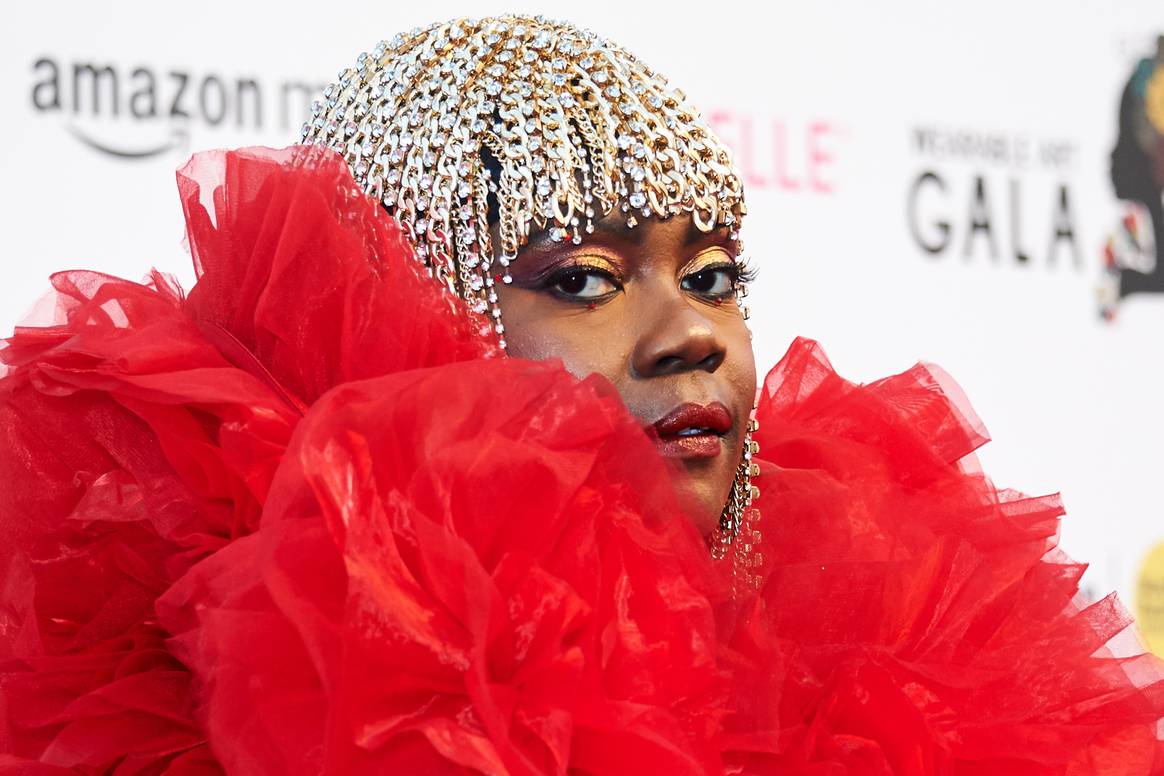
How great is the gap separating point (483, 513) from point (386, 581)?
0.07 m

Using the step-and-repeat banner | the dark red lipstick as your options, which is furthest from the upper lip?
the step-and-repeat banner

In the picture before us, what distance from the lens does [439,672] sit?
0.81 m

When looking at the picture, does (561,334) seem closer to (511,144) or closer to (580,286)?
(580,286)

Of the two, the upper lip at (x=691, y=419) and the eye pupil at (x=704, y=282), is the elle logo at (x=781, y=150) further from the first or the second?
the upper lip at (x=691, y=419)

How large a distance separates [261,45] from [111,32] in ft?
0.59

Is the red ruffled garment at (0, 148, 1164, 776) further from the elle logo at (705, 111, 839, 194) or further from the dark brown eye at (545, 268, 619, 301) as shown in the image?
the elle logo at (705, 111, 839, 194)

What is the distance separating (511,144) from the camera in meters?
1.14

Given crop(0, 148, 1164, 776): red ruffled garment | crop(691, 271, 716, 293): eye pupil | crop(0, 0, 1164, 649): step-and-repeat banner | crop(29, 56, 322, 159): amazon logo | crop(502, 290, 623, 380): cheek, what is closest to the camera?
crop(0, 148, 1164, 776): red ruffled garment

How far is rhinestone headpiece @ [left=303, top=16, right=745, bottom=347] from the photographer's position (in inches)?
44.0

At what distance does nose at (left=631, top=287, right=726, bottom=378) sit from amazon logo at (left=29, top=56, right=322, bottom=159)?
860 mm

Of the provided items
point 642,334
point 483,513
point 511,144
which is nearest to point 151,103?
point 511,144

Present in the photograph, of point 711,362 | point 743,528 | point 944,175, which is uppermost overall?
point 944,175

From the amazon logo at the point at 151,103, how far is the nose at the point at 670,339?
2.82ft

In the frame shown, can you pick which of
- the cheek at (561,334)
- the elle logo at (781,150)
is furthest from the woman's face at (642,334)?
the elle logo at (781,150)
